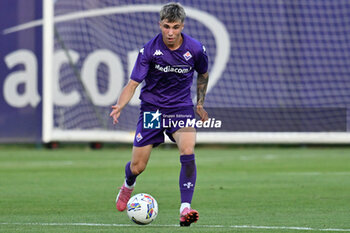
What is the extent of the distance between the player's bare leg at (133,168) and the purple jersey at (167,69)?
51cm

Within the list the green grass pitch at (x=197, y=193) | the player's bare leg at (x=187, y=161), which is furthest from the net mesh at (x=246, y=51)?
the player's bare leg at (x=187, y=161)

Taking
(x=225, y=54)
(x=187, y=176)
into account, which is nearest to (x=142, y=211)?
(x=187, y=176)

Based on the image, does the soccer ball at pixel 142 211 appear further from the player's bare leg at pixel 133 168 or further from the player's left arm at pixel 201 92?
the player's left arm at pixel 201 92

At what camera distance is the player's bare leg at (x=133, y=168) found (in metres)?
8.28

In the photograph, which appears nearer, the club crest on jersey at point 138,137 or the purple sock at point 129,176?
the club crest on jersey at point 138,137

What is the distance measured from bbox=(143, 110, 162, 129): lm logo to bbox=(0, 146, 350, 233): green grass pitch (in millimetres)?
940

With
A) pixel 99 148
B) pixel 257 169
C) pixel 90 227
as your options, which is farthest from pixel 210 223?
pixel 99 148

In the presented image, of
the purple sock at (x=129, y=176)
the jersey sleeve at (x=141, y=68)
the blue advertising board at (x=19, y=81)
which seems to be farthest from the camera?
the blue advertising board at (x=19, y=81)

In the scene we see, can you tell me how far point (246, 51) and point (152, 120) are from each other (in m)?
11.6

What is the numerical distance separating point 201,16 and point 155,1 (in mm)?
1190

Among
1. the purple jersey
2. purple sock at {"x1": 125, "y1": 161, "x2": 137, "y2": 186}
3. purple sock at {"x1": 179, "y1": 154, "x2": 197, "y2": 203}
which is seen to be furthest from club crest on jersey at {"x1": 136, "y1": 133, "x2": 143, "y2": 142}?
purple sock at {"x1": 179, "y1": 154, "x2": 197, "y2": 203}

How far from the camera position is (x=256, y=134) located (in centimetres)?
1642

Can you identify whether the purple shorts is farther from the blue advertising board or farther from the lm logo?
the blue advertising board

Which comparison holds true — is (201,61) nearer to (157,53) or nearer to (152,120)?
(157,53)
